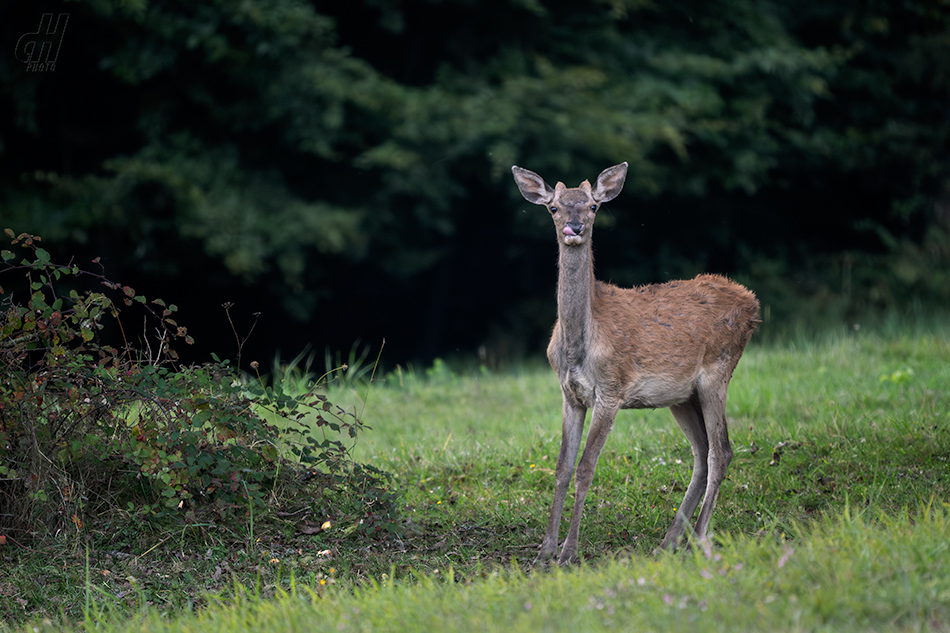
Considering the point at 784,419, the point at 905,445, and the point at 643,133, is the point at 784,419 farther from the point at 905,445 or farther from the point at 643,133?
the point at 643,133

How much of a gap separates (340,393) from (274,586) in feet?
14.9

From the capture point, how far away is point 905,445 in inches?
258

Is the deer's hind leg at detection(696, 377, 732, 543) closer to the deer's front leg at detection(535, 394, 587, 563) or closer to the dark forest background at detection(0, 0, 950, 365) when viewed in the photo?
the deer's front leg at detection(535, 394, 587, 563)

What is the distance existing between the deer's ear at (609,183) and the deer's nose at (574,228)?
293mm

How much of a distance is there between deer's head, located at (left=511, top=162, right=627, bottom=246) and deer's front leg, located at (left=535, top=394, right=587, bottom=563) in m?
0.96

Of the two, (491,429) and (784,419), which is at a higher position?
(784,419)

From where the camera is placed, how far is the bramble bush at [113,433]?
5.20m

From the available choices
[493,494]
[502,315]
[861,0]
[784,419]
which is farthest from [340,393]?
[861,0]

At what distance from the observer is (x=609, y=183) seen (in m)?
5.79

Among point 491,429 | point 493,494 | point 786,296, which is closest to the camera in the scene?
point 493,494

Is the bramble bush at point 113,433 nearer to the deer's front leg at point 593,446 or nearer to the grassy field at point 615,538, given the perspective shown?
the grassy field at point 615,538

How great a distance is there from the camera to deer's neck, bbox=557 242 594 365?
5.51m

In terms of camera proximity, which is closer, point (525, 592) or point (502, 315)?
point (525, 592)

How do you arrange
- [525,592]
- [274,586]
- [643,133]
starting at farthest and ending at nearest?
[643,133], [274,586], [525,592]
